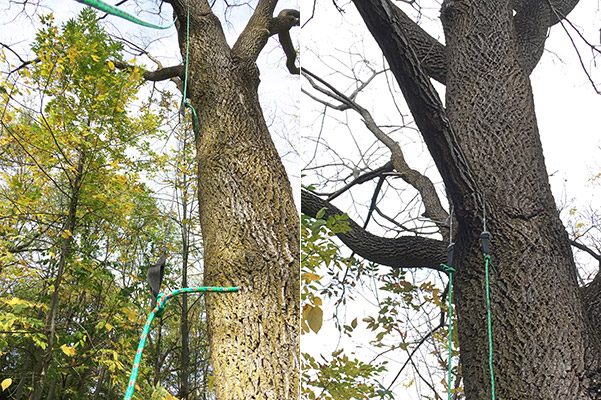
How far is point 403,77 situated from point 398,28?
0.29 ft

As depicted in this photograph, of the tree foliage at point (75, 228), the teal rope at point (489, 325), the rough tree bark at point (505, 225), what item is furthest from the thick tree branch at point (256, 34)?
the teal rope at point (489, 325)

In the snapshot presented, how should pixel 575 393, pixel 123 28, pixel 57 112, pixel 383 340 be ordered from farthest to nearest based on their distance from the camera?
1. pixel 123 28
2. pixel 57 112
3. pixel 383 340
4. pixel 575 393

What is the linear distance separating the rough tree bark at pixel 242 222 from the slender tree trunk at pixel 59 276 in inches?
23.1

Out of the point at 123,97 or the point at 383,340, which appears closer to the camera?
the point at 383,340

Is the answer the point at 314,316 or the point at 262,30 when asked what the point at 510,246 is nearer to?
the point at 314,316

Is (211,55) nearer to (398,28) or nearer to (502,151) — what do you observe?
(398,28)

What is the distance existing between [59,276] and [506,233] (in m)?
1.37

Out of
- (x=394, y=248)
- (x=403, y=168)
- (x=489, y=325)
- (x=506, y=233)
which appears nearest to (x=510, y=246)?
(x=506, y=233)

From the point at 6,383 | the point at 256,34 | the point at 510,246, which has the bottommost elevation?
the point at 6,383

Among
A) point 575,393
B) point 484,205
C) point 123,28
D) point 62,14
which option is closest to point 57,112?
point 62,14

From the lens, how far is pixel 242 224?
0.99m

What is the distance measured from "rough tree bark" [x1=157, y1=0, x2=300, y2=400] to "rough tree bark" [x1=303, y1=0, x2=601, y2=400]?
361 mm

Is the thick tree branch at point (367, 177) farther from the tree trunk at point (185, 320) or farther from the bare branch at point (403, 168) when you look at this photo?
the tree trunk at point (185, 320)

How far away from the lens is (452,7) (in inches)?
42.3
